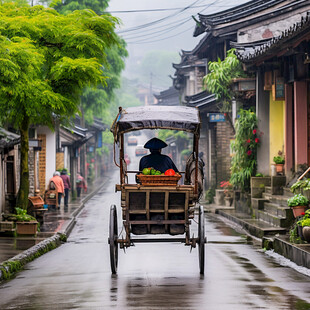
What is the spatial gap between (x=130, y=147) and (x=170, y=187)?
108829 mm

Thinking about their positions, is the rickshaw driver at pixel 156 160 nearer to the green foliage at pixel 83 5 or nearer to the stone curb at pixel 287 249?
the stone curb at pixel 287 249

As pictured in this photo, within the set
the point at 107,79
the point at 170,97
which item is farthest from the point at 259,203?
the point at 170,97

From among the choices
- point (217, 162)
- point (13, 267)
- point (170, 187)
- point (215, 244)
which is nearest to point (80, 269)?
point (13, 267)

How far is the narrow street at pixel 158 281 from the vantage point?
9367 millimetres

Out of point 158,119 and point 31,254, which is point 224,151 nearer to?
point 31,254

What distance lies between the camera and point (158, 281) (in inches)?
450

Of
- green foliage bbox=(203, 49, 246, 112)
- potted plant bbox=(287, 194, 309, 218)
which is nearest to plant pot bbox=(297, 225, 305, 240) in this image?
potted plant bbox=(287, 194, 309, 218)

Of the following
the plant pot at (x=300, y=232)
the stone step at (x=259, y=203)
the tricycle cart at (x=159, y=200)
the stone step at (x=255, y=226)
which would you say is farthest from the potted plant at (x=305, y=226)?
the stone step at (x=259, y=203)

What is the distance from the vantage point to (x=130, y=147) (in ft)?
396

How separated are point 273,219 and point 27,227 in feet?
23.6

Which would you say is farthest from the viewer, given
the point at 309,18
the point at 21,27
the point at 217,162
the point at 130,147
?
the point at 130,147

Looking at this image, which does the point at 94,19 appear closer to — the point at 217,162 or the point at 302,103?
the point at 302,103

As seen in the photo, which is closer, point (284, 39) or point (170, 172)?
point (170, 172)

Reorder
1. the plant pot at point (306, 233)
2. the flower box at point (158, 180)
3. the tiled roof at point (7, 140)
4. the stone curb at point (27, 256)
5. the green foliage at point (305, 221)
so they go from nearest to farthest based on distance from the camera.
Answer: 1. the flower box at point (158, 180)
2. the stone curb at point (27, 256)
3. the plant pot at point (306, 233)
4. the green foliage at point (305, 221)
5. the tiled roof at point (7, 140)
